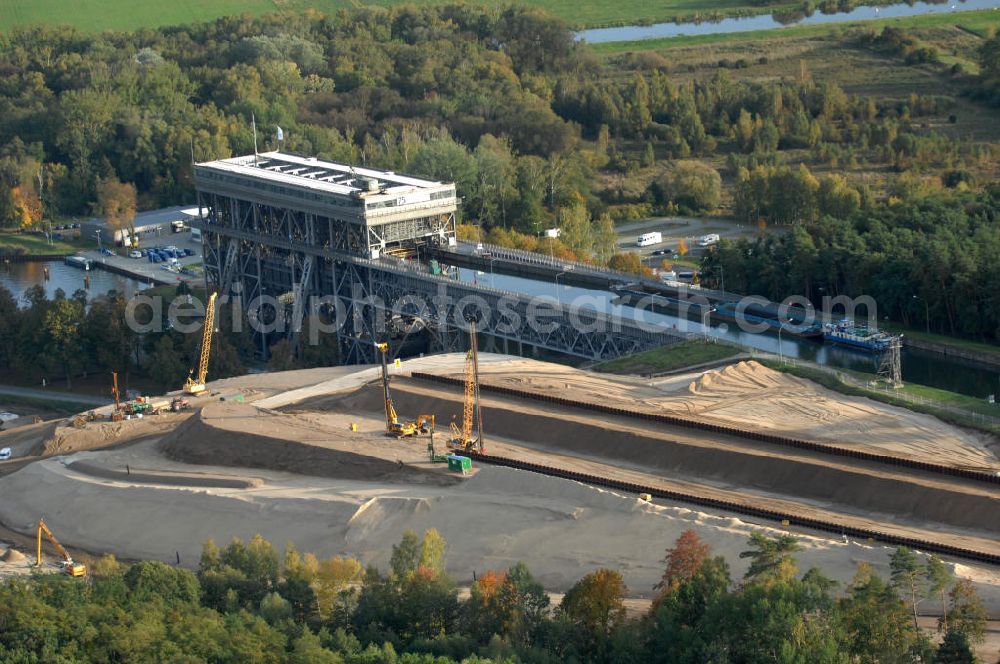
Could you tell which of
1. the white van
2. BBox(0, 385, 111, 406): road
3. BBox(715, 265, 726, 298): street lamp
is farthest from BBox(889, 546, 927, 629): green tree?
the white van

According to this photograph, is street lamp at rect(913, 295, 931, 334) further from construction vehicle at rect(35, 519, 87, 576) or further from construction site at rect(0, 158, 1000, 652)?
construction vehicle at rect(35, 519, 87, 576)

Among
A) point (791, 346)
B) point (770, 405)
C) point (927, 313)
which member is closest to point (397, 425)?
point (770, 405)

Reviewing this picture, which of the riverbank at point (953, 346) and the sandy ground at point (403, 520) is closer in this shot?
the sandy ground at point (403, 520)

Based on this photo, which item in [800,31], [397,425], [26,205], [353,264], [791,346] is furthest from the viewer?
[800,31]

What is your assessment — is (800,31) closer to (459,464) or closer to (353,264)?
(353,264)

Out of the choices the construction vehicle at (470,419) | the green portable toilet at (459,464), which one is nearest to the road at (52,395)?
the construction vehicle at (470,419)

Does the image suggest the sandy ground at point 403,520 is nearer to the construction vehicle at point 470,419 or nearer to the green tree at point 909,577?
the construction vehicle at point 470,419

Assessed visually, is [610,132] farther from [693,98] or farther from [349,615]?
[349,615]
